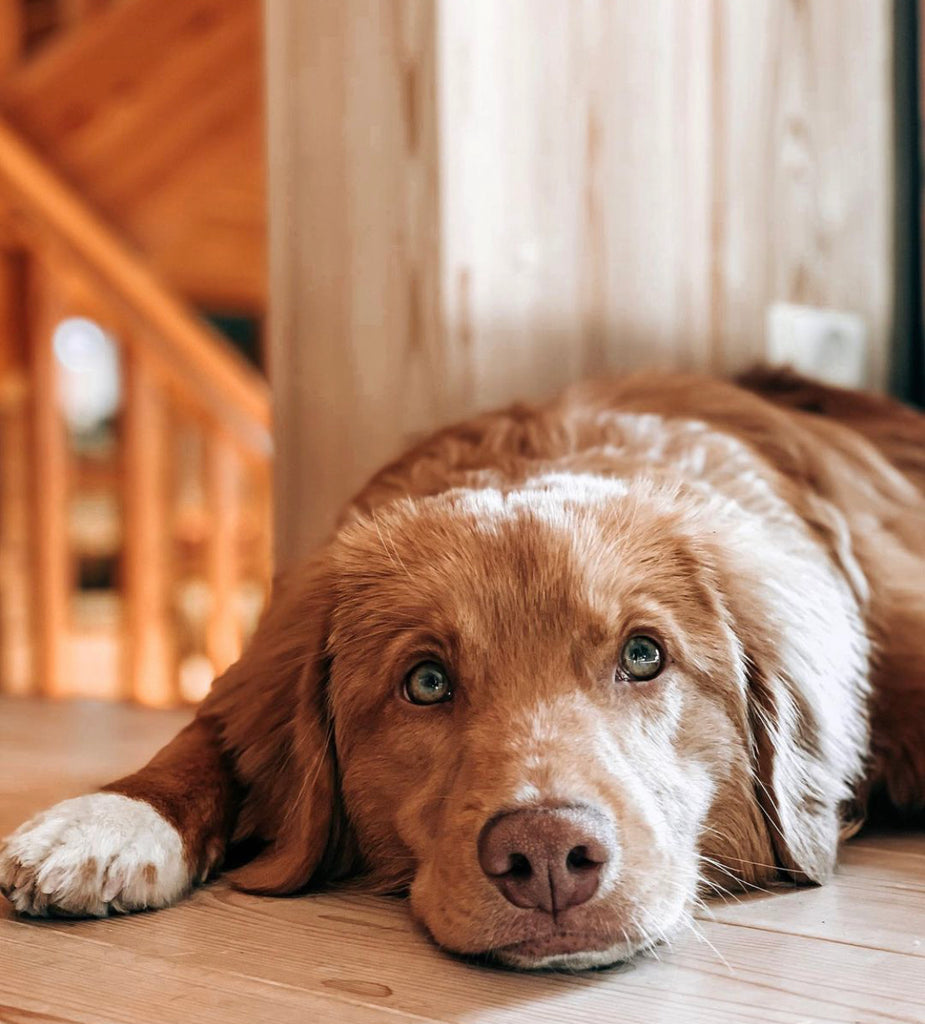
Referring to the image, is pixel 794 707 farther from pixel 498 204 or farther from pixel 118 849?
pixel 498 204

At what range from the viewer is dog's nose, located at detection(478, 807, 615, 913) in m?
1.43

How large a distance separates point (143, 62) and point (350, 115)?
2267 mm

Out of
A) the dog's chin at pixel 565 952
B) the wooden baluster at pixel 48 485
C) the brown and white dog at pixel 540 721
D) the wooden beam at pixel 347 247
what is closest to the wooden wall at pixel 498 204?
the wooden beam at pixel 347 247

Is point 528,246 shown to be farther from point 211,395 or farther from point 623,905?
point 211,395

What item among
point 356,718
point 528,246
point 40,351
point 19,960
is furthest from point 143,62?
point 19,960

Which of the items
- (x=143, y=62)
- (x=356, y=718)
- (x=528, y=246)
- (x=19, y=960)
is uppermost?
(x=143, y=62)

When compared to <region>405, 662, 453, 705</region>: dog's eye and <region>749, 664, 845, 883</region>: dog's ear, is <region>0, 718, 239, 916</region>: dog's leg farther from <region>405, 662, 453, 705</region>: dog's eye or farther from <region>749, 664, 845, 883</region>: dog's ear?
<region>749, 664, 845, 883</region>: dog's ear

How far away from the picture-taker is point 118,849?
66.0 inches

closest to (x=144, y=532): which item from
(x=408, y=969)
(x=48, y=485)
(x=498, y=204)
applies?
(x=48, y=485)

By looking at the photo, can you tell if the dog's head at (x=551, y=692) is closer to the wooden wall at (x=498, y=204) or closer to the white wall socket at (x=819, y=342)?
the wooden wall at (x=498, y=204)

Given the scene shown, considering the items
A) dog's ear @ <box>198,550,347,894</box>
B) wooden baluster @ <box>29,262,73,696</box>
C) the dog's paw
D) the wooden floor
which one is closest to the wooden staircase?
wooden baluster @ <box>29,262,73,696</box>

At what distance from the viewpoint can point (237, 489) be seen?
5.32 meters

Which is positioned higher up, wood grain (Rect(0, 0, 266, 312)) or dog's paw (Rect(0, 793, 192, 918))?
wood grain (Rect(0, 0, 266, 312))

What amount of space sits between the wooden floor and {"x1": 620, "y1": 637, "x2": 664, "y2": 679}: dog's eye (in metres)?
0.33
